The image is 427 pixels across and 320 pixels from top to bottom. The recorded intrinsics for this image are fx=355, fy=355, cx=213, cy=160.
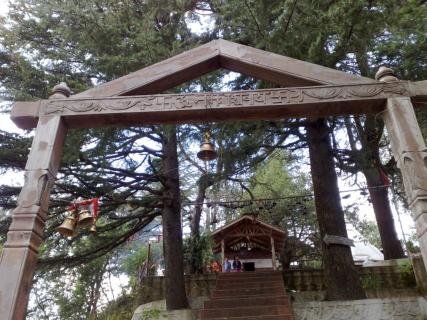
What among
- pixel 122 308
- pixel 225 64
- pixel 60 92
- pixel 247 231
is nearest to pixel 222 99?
pixel 225 64

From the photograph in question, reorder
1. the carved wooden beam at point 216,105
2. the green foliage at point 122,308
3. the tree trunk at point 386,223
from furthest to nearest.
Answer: the green foliage at point 122,308, the tree trunk at point 386,223, the carved wooden beam at point 216,105

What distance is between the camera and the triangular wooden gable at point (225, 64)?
4.30 meters

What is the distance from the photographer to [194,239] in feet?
43.5

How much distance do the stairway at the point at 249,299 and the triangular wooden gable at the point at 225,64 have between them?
583 cm

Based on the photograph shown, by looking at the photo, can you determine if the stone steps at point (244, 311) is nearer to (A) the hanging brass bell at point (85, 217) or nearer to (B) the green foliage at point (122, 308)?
(B) the green foliage at point (122, 308)

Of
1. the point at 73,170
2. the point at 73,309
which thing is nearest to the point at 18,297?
the point at 73,170

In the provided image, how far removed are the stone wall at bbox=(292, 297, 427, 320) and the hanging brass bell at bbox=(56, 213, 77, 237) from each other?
5.67 meters

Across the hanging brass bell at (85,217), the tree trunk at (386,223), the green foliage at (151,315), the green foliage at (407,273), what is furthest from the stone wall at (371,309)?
the hanging brass bell at (85,217)

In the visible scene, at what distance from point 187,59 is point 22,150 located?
384 cm

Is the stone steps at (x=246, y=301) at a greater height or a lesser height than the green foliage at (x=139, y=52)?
lesser

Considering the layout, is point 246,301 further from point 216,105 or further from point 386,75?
point 386,75

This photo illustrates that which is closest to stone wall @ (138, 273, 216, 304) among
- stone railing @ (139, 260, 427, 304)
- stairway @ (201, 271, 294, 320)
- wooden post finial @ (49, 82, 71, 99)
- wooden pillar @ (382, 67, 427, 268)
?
stone railing @ (139, 260, 427, 304)

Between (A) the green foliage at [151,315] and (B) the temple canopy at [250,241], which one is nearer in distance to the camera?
(A) the green foliage at [151,315]

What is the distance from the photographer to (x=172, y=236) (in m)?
10.3
